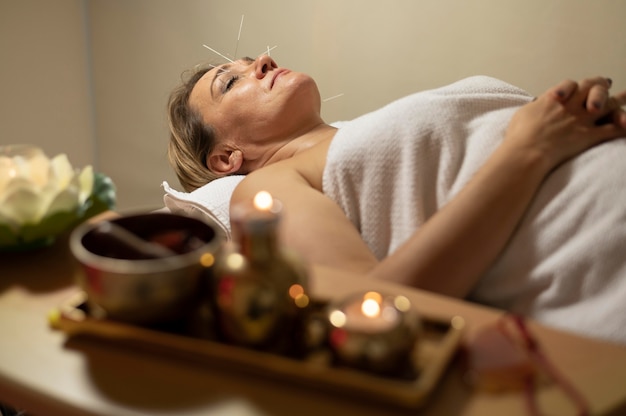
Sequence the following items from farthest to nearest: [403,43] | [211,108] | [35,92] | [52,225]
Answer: [35,92] → [403,43] → [211,108] → [52,225]

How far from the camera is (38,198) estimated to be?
0.95 m

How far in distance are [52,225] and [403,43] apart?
1574mm

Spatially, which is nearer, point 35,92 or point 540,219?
point 540,219

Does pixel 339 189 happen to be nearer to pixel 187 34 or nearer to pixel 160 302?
pixel 160 302

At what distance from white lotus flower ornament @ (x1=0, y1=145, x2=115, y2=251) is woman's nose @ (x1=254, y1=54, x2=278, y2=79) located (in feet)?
2.62

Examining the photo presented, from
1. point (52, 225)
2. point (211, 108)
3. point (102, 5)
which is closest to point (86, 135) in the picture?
point (102, 5)

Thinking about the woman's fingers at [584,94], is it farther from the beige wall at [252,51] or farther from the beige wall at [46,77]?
the beige wall at [46,77]

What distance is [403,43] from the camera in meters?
2.29

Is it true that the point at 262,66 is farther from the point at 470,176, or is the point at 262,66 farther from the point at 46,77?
the point at 46,77

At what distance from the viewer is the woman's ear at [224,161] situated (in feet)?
6.04

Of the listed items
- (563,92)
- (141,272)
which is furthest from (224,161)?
(141,272)

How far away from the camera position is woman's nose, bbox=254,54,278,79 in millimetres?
1790

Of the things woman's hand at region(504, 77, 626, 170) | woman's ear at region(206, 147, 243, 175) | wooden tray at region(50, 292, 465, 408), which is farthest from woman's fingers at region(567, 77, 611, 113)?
woman's ear at region(206, 147, 243, 175)

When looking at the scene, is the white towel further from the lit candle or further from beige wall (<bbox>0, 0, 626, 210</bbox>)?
beige wall (<bbox>0, 0, 626, 210</bbox>)
